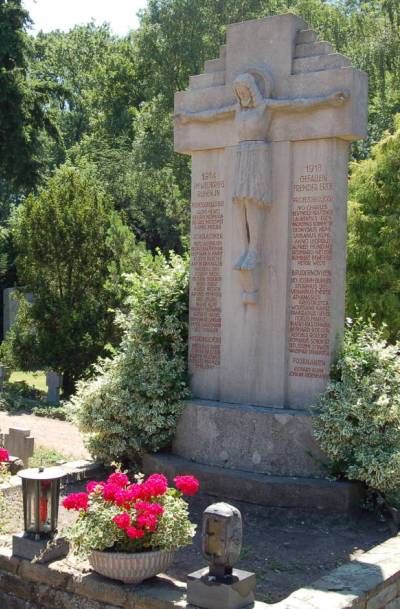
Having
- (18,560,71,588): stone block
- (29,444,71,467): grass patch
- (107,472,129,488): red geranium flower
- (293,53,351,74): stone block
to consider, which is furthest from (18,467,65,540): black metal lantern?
(293,53,351,74): stone block

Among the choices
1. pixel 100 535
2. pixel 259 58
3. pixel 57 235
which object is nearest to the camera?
pixel 100 535

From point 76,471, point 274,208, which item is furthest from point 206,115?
point 76,471

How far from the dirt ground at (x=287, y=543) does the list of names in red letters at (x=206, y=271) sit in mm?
1756

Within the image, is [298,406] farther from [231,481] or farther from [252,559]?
[252,559]

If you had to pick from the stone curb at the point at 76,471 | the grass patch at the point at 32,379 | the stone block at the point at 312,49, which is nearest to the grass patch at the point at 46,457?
the stone curb at the point at 76,471

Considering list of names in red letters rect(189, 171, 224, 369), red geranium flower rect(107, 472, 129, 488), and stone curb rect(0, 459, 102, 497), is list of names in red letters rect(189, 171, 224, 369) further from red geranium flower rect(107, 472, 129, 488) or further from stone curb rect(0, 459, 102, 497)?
red geranium flower rect(107, 472, 129, 488)

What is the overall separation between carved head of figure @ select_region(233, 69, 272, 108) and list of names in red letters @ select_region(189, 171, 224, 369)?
3.03 feet

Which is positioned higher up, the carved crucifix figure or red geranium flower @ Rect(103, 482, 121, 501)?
the carved crucifix figure

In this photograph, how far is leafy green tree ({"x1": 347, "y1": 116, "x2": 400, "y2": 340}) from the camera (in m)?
15.0

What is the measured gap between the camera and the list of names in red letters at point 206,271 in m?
8.70

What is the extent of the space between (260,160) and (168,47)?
20774 mm

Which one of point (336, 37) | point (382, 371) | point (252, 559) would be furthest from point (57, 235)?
point (336, 37)

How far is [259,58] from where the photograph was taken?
27.4 ft

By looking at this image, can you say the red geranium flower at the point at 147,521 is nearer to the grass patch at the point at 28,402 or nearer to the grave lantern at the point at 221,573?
the grave lantern at the point at 221,573
